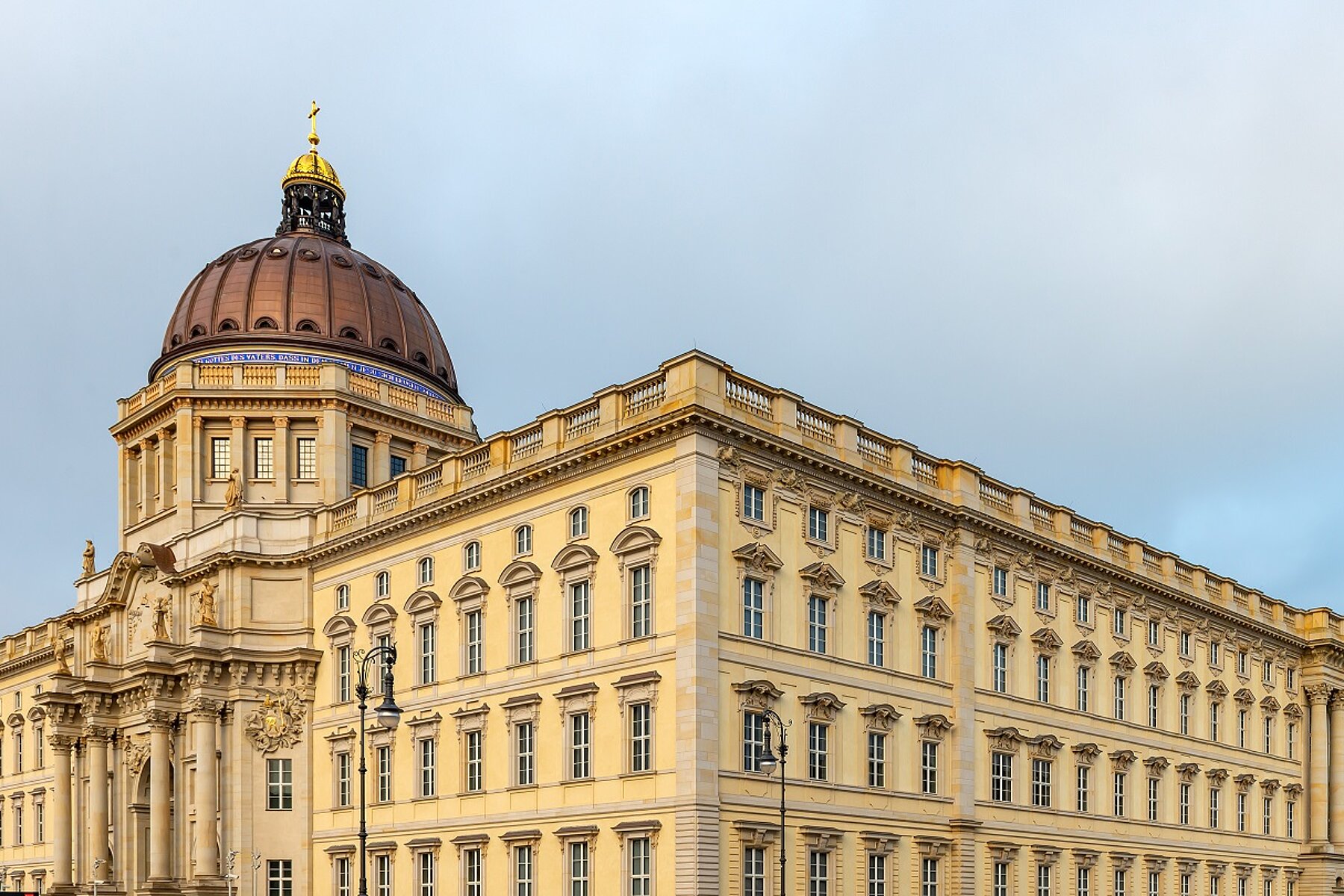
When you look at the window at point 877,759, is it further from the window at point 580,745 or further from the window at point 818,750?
the window at point 580,745

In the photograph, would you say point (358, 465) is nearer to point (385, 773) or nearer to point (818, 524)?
point (385, 773)

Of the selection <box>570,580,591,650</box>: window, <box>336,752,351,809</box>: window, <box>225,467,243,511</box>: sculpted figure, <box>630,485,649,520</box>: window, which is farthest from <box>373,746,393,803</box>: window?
<box>630,485,649,520</box>: window

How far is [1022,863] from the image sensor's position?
52594mm

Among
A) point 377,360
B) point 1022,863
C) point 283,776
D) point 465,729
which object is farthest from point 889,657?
point 377,360

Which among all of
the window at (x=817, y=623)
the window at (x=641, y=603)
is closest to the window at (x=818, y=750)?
the window at (x=817, y=623)

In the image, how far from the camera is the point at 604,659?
148 ft

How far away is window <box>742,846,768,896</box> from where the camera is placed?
42.2 m

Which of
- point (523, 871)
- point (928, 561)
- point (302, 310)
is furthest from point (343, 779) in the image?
point (302, 310)

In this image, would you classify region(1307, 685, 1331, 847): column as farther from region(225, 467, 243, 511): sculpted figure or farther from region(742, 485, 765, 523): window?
region(225, 467, 243, 511): sculpted figure

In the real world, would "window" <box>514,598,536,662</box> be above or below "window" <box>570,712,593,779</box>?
above

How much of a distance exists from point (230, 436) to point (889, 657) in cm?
3303

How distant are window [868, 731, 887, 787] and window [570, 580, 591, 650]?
9.84 meters

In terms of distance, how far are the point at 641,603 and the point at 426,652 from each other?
38.6 feet

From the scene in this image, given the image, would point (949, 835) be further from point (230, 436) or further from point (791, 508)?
point (230, 436)
